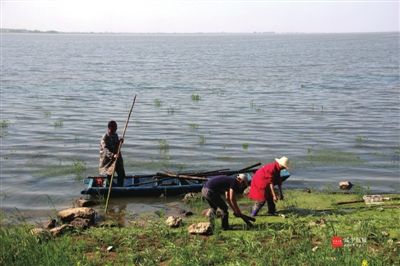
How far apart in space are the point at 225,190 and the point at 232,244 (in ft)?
4.79

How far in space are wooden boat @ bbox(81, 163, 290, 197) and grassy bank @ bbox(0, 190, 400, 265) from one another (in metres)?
2.28

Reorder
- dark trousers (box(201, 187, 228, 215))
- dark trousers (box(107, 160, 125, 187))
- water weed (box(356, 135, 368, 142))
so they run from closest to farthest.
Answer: dark trousers (box(201, 187, 228, 215)) < dark trousers (box(107, 160, 125, 187)) < water weed (box(356, 135, 368, 142))

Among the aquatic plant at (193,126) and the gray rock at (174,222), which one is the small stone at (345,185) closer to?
the gray rock at (174,222)

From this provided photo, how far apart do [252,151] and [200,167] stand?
2.52 m

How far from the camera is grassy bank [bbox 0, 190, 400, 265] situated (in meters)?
7.72

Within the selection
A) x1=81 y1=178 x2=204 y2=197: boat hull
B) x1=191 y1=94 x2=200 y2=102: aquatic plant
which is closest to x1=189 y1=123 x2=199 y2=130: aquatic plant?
x1=191 y1=94 x2=200 y2=102: aquatic plant

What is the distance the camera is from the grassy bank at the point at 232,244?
772 cm

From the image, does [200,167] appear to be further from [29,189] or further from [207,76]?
Answer: [207,76]

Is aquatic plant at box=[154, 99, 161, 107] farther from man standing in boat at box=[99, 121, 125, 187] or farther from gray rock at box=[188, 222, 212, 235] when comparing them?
gray rock at box=[188, 222, 212, 235]

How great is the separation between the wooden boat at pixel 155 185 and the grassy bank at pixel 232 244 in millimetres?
2284

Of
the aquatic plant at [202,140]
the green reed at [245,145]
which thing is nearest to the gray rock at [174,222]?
the green reed at [245,145]

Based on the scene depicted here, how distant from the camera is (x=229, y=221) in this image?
10641 mm

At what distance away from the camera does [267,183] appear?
35.4 ft

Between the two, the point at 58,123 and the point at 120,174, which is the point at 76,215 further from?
the point at 58,123
